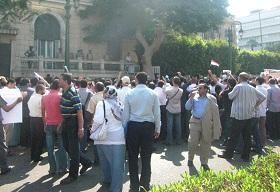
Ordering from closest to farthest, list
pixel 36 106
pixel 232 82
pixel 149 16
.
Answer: pixel 36 106
pixel 232 82
pixel 149 16

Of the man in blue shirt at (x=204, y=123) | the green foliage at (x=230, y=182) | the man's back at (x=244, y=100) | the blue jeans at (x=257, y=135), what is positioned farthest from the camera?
the blue jeans at (x=257, y=135)

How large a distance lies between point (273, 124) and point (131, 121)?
8.04 metres

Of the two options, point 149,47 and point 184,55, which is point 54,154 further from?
point 184,55

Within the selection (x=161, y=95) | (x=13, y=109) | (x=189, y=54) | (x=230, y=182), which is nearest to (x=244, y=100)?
(x=161, y=95)

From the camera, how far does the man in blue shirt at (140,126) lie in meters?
7.26

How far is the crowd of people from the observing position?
7.25 meters

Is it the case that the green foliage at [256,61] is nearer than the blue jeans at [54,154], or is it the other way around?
the blue jeans at [54,154]

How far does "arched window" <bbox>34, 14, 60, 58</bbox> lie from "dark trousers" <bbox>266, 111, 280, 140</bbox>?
2242cm

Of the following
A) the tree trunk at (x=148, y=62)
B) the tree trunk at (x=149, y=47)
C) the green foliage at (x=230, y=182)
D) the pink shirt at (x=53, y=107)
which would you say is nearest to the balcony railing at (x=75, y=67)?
the tree trunk at (x=148, y=62)

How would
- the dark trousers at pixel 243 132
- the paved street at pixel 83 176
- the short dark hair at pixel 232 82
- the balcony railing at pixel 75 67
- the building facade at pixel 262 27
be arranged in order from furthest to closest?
the building facade at pixel 262 27 < the balcony railing at pixel 75 67 < the short dark hair at pixel 232 82 < the dark trousers at pixel 243 132 < the paved street at pixel 83 176

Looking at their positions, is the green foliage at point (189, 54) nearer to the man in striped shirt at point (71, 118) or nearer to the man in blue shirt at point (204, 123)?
the man in blue shirt at point (204, 123)

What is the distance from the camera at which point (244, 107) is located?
33.4 feet

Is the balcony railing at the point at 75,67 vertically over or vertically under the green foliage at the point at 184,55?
under

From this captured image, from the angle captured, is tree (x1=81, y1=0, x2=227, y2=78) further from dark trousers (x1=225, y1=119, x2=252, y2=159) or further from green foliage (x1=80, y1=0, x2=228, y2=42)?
dark trousers (x1=225, y1=119, x2=252, y2=159)
